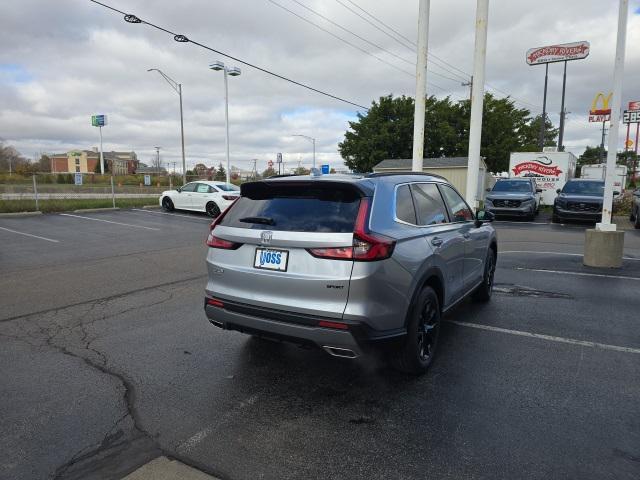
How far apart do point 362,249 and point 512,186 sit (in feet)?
67.1

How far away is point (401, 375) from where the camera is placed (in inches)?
159

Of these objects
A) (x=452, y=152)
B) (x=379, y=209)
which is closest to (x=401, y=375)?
(x=379, y=209)

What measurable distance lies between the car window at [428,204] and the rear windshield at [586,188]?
55.2ft

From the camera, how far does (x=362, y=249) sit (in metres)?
3.30

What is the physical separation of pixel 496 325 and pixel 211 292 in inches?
136

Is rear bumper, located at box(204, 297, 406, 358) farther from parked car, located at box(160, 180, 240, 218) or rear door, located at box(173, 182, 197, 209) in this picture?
rear door, located at box(173, 182, 197, 209)

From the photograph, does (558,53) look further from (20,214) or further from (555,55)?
(20,214)

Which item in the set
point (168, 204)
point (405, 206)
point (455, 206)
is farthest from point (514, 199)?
point (405, 206)

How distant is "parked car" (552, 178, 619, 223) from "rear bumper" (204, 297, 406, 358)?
17.1 metres

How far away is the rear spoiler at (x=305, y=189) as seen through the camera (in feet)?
11.8

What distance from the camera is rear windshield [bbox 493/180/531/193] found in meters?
21.2

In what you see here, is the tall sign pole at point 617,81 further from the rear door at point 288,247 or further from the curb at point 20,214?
the curb at point 20,214

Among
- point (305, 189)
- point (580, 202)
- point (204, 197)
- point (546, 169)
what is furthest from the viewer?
point (546, 169)

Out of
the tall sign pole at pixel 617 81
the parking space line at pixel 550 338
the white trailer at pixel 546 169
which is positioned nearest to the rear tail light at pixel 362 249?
the parking space line at pixel 550 338
